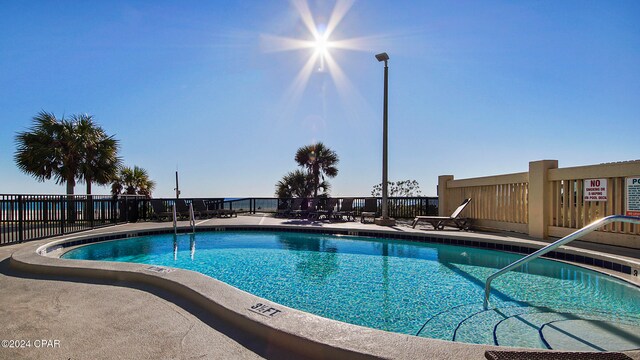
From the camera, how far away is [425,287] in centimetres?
407

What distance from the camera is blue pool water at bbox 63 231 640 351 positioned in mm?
2652

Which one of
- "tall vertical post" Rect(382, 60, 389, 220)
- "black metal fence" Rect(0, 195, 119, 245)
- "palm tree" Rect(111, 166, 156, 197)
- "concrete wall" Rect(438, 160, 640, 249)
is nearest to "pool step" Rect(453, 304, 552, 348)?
"concrete wall" Rect(438, 160, 640, 249)

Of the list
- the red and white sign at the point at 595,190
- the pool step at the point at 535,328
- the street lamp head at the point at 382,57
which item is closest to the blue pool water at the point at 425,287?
the pool step at the point at 535,328

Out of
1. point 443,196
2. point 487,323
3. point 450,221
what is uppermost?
point 443,196

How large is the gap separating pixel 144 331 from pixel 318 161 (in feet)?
47.2

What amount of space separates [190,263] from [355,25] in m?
7.59

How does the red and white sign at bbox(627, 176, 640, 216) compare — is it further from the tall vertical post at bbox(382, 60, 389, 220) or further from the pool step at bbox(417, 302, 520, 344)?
the tall vertical post at bbox(382, 60, 389, 220)

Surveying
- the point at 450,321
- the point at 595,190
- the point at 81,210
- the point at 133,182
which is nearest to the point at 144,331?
the point at 450,321

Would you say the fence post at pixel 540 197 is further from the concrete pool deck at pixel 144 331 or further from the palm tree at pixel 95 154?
the palm tree at pixel 95 154

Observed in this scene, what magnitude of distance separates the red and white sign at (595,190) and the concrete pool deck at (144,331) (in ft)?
18.7

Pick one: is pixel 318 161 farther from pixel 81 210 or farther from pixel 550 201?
pixel 550 201

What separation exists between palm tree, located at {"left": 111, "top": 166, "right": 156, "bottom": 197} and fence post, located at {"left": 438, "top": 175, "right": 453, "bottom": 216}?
15365mm

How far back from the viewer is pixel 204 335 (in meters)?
2.14

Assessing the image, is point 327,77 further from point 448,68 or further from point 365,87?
point 448,68
